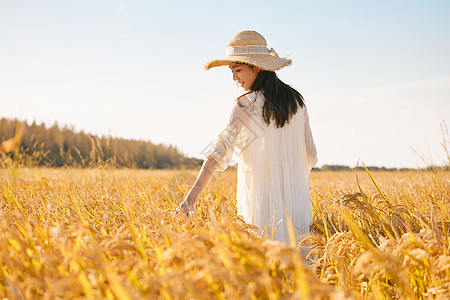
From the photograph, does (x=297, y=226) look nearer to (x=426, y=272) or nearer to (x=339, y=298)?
(x=426, y=272)

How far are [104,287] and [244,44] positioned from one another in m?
1.89

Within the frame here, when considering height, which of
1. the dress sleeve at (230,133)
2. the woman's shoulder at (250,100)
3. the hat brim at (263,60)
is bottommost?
the dress sleeve at (230,133)

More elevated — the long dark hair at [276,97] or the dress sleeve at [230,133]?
the long dark hair at [276,97]

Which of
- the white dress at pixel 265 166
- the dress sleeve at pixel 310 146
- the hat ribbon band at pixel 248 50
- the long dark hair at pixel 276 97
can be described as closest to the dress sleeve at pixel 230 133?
the white dress at pixel 265 166

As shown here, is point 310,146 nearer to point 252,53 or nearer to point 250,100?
point 250,100

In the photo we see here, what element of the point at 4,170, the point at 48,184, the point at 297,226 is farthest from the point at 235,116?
the point at 4,170

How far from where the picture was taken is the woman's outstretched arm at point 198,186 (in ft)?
7.17

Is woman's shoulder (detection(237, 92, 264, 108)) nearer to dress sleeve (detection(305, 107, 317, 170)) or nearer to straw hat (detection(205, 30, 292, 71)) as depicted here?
straw hat (detection(205, 30, 292, 71))

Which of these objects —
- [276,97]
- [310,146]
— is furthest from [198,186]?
[310,146]

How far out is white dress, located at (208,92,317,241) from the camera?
234 cm

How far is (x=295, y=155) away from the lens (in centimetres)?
248

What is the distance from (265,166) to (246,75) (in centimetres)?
63

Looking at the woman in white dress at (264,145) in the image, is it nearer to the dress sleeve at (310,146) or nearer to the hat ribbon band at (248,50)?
the hat ribbon band at (248,50)

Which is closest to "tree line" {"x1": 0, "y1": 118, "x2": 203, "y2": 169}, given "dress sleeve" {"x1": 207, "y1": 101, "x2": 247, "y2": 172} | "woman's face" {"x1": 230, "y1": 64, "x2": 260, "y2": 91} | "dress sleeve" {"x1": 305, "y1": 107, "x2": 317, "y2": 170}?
"dress sleeve" {"x1": 305, "y1": 107, "x2": 317, "y2": 170}
